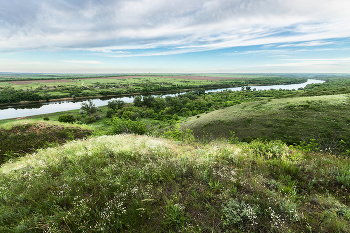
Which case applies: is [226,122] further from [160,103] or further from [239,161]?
[160,103]

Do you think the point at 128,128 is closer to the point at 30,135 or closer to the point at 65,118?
the point at 30,135

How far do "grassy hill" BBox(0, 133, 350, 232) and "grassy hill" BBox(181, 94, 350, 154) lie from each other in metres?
20.3

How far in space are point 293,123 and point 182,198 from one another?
97.0 ft

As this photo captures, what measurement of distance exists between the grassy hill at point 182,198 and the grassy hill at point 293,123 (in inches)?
801

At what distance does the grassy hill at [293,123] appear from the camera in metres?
21.2

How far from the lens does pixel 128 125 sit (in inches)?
704

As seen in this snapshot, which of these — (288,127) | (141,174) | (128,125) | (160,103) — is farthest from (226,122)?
(160,103)

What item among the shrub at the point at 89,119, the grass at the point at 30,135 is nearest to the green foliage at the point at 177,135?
the grass at the point at 30,135

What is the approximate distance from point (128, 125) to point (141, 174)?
1416cm

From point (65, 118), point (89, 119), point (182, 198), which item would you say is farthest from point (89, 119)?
point (182, 198)

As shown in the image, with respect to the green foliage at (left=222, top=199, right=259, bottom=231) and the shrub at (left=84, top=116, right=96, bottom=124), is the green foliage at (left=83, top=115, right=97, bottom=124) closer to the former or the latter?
the shrub at (left=84, top=116, right=96, bottom=124)

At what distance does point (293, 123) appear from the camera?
2519cm

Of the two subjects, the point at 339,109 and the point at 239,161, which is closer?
the point at 239,161

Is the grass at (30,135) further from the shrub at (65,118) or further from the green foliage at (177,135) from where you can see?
the shrub at (65,118)
